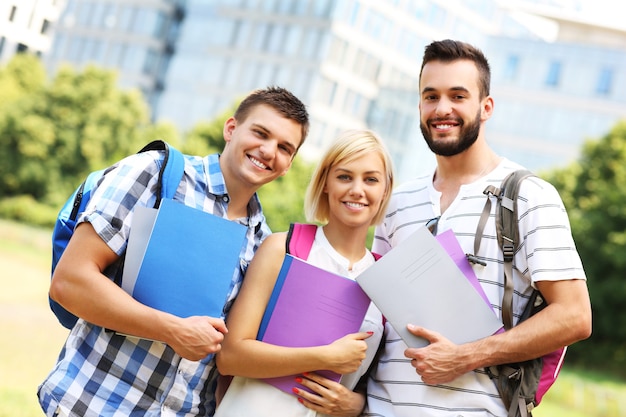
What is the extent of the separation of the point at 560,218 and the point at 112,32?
1737 inches

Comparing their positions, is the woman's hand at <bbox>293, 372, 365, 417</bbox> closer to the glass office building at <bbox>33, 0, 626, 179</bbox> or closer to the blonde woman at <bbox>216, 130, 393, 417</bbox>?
the blonde woman at <bbox>216, 130, 393, 417</bbox>

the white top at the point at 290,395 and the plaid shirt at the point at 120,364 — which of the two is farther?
the white top at the point at 290,395

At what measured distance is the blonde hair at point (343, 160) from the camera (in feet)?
8.77

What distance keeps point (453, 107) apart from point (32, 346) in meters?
17.5

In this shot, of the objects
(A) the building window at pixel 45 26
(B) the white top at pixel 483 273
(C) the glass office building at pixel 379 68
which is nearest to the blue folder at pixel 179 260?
(B) the white top at pixel 483 273

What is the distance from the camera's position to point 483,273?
8.66 feet

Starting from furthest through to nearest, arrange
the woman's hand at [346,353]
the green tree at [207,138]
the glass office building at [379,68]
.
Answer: the glass office building at [379,68] → the green tree at [207,138] → the woman's hand at [346,353]

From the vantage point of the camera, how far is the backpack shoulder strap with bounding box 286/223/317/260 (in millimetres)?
2611

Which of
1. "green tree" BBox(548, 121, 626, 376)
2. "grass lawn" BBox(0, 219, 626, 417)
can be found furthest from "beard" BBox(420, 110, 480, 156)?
"green tree" BBox(548, 121, 626, 376)

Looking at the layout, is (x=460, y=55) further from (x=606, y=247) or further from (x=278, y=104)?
(x=606, y=247)

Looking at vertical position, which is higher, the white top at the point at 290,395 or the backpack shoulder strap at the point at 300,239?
the backpack shoulder strap at the point at 300,239

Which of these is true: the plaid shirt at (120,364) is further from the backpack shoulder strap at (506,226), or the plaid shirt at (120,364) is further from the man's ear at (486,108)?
the man's ear at (486,108)

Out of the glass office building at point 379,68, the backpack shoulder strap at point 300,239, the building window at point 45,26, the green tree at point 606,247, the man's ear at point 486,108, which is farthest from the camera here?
the building window at point 45,26

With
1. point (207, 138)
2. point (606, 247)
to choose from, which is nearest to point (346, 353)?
point (606, 247)
